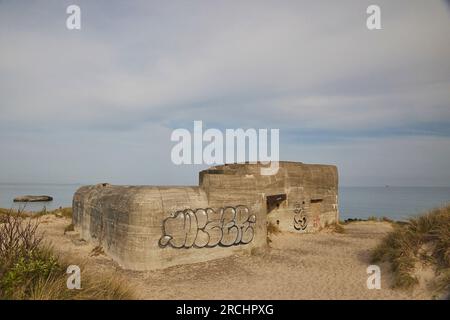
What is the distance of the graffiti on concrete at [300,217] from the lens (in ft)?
55.2

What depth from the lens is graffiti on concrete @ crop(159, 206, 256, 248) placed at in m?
10.7

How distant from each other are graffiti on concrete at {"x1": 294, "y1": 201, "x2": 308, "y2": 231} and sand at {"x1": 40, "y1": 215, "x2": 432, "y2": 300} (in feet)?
8.00

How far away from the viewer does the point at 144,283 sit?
30.1 ft

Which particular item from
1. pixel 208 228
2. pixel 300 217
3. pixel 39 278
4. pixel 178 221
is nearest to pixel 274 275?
pixel 208 228

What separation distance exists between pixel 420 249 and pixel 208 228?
21.1 feet

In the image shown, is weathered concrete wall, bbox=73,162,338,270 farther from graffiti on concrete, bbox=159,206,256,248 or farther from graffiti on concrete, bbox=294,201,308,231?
graffiti on concrete, bbox=294,201,308,231

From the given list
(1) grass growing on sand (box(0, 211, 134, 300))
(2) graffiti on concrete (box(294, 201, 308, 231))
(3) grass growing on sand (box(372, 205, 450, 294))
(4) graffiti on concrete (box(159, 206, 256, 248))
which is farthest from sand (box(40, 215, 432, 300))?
(2) graffiti on concrete (box(294, 201, 308, 231))

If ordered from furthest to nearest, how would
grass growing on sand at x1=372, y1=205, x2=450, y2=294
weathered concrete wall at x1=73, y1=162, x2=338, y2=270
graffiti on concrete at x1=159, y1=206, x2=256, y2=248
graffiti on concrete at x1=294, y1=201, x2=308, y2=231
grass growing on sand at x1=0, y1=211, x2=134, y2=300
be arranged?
graffiti on concrete at x1=294, y1=201, x2=308, y2=231, graffiti on concrete at x1=159, y1=206, x2=256, y2=248, weathered concrete wall at x1=73, y1=162, x2=338, y2=270, grass growing on sand at x1=372, y1=205, x2=450, y2=294, grass growing on sand at x1=0, y1=211, x2=134, y2=300

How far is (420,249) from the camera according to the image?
29.7ft

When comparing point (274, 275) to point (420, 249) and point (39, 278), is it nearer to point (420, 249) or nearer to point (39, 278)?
point (420, 249)

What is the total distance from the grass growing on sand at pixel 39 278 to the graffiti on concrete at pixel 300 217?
11.1 metres

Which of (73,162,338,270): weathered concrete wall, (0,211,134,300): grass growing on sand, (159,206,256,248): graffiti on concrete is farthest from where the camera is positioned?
(159,206,256,248): graffiti on concrete

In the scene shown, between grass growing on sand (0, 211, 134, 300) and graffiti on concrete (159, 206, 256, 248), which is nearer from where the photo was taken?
grass growing on sand (0, 211, 134, 300)


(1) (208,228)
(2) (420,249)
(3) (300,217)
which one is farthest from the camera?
(3) (300,217)
